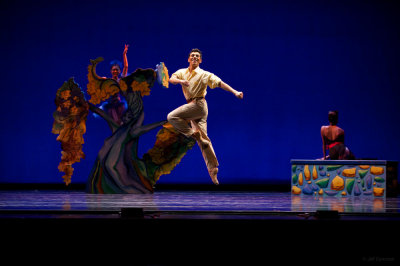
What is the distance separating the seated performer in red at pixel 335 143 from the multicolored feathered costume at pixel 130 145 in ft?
6.14

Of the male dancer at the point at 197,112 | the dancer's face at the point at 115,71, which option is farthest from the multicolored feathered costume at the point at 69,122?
the male dancer at the point at 197,112

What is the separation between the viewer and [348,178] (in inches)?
238

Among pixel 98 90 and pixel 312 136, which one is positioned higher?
pixel 98 90

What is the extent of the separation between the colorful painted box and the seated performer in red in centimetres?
25

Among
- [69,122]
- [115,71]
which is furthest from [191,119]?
[69,122]

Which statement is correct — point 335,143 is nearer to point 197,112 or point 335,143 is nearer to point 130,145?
point 197,112

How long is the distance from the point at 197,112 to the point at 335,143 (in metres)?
2.01

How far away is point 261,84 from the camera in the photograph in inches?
322

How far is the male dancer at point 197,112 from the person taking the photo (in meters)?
5.65

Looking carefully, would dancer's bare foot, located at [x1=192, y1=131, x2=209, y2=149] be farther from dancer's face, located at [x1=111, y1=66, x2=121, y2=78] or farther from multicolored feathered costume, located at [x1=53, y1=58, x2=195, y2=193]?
dancer's face, located at [x1=111, y1=66, x2=121, y2=78]

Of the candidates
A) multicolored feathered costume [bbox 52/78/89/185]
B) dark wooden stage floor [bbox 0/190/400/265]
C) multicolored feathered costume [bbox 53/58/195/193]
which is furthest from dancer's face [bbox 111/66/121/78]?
dark wooden stage floor [bbox 0/190/400/265]

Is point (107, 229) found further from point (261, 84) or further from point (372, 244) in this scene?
point (261, 84)

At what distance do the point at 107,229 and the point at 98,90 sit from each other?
3.15m

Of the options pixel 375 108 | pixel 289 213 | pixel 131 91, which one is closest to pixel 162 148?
pixel 131 91
